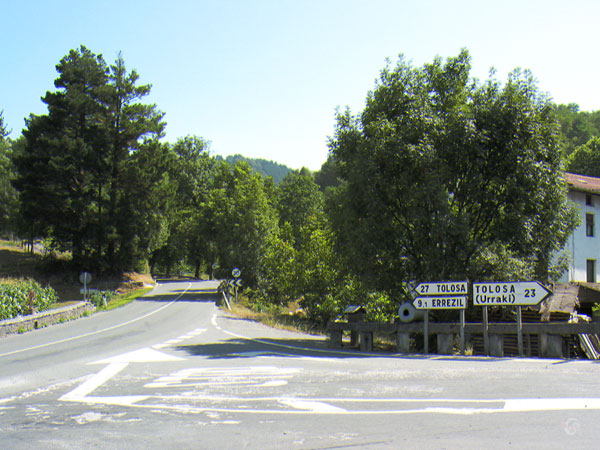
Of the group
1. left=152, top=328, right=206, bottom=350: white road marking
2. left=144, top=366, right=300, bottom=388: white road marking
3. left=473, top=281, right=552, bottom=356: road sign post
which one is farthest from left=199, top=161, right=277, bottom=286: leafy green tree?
left=144, top=366, right=300, bottom=388: white road marking

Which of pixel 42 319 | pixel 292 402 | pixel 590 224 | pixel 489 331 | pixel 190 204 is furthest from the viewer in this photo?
pixel 190 204

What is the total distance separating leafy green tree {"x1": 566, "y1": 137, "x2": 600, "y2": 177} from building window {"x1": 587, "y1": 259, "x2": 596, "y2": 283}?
1300 inches

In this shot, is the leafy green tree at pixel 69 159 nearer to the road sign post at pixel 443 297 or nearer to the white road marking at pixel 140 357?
the white road marking at pixel 140 357

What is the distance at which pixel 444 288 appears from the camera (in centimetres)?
1403

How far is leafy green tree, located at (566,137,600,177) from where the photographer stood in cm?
6725

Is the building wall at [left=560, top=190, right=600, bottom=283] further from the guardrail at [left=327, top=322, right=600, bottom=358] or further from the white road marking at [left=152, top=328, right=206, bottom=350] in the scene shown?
the white road marking at [left=152, top=328, right=206, bottom=350]

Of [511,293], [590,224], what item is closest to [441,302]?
[511,293]

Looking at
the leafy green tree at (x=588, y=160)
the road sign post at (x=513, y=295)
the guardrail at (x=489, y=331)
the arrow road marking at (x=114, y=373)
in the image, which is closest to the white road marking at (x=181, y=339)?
the arrow road marking at (x=114, y=373)

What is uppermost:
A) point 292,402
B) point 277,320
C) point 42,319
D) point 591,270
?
point 591,270

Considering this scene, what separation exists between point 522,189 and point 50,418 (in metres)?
14.1

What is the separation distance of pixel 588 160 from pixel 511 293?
64.4 m

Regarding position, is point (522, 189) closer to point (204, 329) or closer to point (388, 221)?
point (388, 221)

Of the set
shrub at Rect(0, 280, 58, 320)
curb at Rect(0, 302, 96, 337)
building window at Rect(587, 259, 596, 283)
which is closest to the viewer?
curb at Rect(0, 302, 96, 337)

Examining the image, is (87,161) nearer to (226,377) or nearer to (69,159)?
(69,159)
